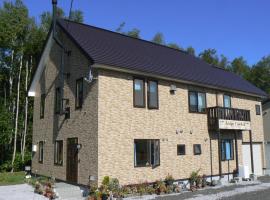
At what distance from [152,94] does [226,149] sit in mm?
7205

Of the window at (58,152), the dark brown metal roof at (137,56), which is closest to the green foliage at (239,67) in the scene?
the dark brown metal roof at (137,56)

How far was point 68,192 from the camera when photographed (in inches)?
569

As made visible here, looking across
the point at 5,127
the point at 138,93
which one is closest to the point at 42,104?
the point at 5,127

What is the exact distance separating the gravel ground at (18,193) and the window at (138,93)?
20.0 feet

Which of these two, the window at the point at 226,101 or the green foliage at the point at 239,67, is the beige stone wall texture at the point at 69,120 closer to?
the window at the point at 226,101

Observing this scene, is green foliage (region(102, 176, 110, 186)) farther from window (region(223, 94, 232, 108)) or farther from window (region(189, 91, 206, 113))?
window (region(223, 94, 232, 108))

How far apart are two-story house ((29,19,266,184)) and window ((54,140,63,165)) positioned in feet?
0.18

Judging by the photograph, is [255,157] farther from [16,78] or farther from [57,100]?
[16,78]

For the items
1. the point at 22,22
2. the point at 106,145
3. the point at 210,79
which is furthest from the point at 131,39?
the point at 22,22

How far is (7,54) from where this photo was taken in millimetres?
29719

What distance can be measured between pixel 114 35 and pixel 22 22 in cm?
1186

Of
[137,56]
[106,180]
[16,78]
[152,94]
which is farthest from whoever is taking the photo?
[16,78]

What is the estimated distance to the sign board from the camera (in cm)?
1934

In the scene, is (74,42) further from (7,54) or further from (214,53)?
(214,53)
